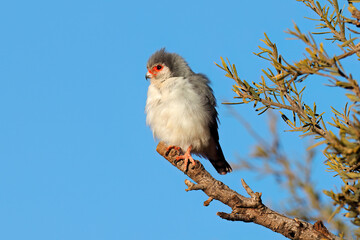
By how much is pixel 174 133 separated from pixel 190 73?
1091mm

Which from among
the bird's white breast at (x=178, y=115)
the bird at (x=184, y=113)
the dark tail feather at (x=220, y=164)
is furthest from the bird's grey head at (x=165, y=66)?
the dark tail feather at (x=220, y=164)

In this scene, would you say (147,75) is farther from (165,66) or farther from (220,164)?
(220,164)

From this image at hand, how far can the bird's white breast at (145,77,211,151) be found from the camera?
17.6 ft

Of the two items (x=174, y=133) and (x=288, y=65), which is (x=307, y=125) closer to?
(x=288, y=65)

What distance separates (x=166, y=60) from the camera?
6.48 m

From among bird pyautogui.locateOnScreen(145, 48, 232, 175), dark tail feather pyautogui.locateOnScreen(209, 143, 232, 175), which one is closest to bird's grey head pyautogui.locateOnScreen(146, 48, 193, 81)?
bird pyautogui.locateOnScreen(145, 48, 232, 175)

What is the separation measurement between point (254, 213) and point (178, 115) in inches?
87.0

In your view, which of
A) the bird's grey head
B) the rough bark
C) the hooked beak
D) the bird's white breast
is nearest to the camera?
the rough bark

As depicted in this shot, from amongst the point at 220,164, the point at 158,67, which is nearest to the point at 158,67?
the point at 158,67

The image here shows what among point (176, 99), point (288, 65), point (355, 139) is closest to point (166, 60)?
point (176, 99)

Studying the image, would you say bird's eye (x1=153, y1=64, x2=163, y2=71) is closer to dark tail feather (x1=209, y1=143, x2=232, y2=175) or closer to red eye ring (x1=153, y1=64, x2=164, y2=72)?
red eye ring (x1=153, y1=64, x2=164, y2=72)

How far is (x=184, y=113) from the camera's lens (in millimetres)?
5320

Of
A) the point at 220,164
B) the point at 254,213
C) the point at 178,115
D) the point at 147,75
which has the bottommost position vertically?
the point at 254,213

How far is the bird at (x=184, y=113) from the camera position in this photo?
5367 mm
